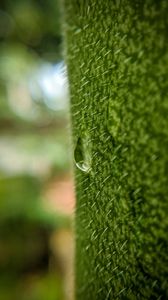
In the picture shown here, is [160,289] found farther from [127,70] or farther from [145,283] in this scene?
[127,70]

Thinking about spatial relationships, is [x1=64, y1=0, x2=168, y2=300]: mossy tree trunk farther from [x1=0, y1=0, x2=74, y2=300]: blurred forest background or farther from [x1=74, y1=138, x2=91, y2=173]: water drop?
[x1=0, y1=0, x2=74, y2=300]: blurred forest background

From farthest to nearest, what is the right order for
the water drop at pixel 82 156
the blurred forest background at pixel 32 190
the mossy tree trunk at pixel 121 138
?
the blurred forest background at pixel 32 190 → the water drop at pixel 82 156 → the mossy tree trunk at pixel 121 138

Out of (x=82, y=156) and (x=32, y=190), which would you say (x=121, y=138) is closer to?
(x=82, y=156)

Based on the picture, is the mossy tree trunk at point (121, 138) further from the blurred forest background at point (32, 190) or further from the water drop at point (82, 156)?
the blurred forest background at point (32, 190)

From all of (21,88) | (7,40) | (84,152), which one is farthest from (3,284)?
(7,40)

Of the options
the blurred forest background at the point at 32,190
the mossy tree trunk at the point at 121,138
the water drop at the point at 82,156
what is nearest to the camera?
the mossy tree trunk at the point at 121,138

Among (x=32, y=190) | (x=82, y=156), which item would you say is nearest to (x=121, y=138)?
(x=82, y=156)

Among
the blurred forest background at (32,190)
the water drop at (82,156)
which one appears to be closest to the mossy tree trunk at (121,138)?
the water drop at (82,156)
